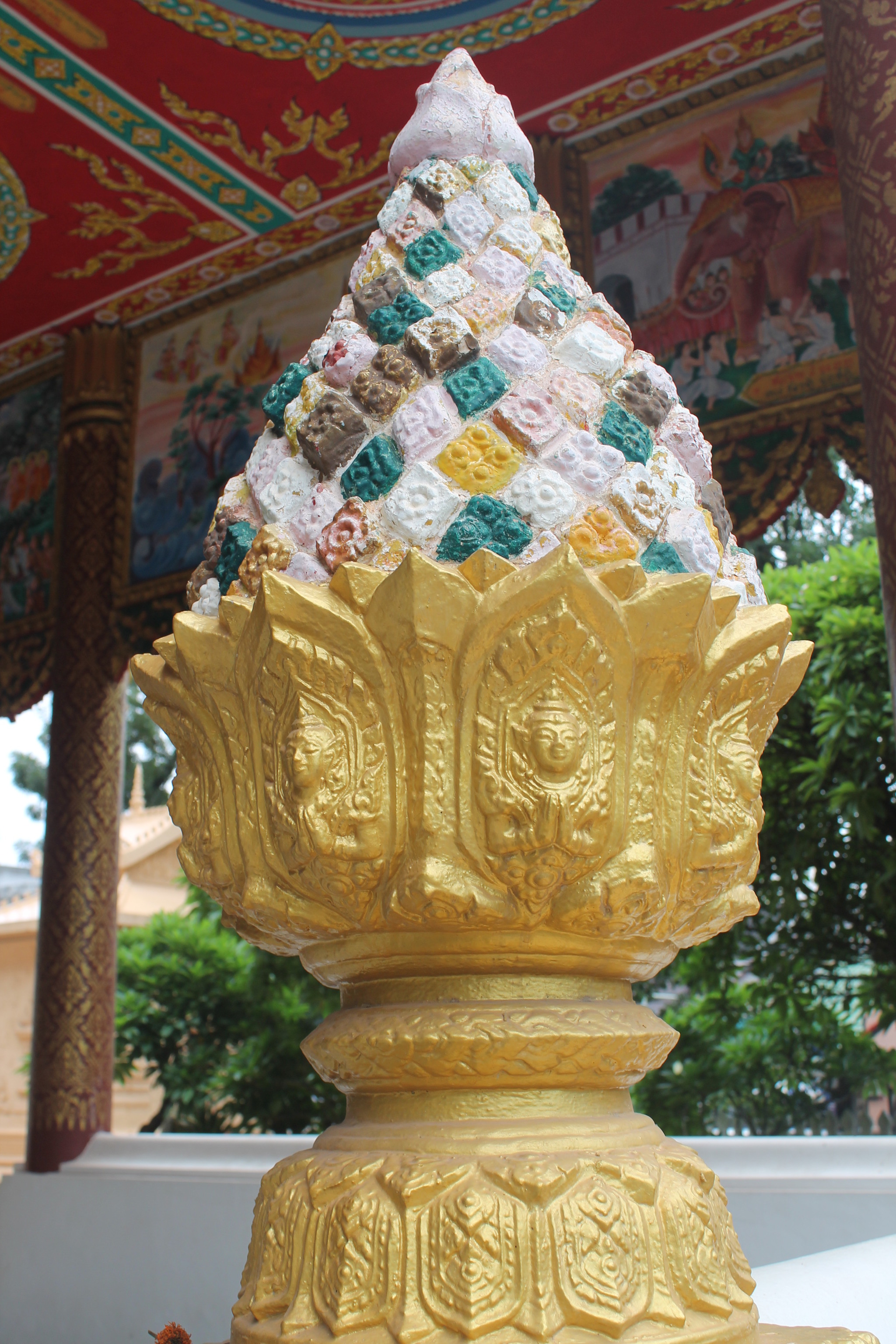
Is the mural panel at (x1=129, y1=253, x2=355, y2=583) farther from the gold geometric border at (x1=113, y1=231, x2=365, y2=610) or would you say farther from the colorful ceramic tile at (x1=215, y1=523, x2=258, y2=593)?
the colorful ceramic tile at (x1=215, y1=523, x2=258, y2=593)

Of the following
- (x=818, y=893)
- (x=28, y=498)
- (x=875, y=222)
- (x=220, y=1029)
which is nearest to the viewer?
(x=875, y=222)

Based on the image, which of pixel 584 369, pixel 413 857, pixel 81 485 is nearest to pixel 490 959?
pixel 413 857

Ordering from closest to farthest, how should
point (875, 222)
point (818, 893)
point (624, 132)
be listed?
point (875, 222) < point (624, 132) < point (818, 893)

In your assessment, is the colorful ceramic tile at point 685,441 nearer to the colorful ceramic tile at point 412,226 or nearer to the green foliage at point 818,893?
the colorful ceramic tile at point 412,226

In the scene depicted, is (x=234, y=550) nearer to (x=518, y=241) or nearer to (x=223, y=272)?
(x=518, y=241)

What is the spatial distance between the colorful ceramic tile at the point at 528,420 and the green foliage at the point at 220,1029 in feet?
18.6

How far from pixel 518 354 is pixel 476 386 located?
0.03m

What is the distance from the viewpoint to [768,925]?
178 inches

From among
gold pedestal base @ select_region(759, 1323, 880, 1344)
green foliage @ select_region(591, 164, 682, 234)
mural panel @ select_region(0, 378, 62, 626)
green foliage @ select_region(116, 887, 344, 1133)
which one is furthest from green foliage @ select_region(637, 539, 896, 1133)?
gold pedestal base @ select_region(759, 1323, 880, 1344)

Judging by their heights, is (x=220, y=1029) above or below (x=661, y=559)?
below

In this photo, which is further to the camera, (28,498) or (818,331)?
(28,498)

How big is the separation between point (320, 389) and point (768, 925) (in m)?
4.32

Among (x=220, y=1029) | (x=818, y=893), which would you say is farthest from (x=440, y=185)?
(x=220, y=1029)

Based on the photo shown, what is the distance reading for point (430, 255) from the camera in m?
0.61
